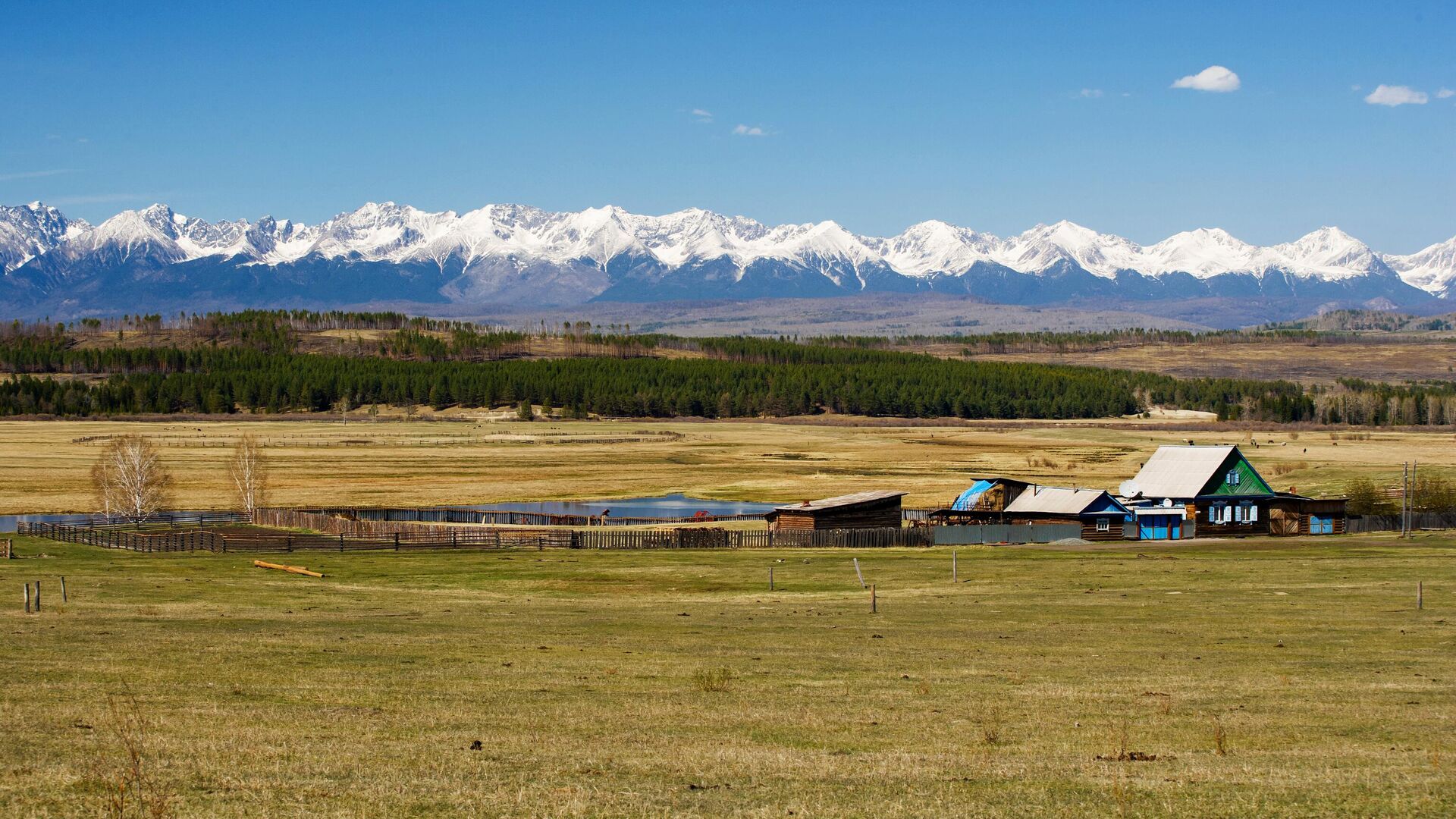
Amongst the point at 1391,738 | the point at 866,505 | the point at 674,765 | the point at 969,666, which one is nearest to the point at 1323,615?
the point at 969,666

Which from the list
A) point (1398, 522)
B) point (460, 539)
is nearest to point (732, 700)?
point (460, 539)

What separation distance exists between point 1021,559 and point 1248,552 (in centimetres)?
1155

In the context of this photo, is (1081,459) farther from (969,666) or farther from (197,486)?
(969,666)

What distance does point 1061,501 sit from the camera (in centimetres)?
7556

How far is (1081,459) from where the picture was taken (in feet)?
450

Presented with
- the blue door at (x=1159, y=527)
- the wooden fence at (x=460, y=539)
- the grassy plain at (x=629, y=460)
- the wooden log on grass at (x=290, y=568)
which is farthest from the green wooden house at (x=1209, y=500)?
the wooden log on grass at (x=290, y=568)

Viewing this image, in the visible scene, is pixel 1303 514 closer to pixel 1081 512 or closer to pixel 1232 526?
pixel 1232 526

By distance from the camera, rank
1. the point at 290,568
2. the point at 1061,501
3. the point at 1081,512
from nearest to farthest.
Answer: the point at 290,568, the point at 1081,512, the point at 1061,501

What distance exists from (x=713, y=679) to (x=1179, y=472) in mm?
62121

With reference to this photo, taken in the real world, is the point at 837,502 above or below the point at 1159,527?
above

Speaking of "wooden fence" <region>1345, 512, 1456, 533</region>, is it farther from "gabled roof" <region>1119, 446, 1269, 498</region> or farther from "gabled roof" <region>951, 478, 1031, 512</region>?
"gabled roof" <region>951, 478, 1031, 512</region>

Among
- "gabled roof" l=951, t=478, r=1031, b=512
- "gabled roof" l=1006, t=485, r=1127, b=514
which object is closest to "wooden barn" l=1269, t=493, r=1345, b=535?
"gabled roof" l=1006, t=485, r=1127, b=514

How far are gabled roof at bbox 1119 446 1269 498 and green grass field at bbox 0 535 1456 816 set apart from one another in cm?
3304

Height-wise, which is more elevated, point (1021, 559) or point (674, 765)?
point (674, 765)
